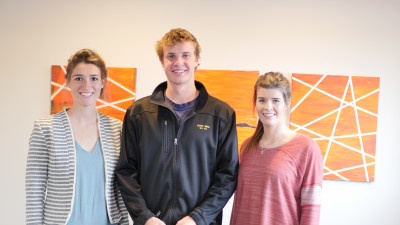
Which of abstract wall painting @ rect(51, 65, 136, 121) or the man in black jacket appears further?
abstract wall painting @ rect(51, 65, 136, 121)

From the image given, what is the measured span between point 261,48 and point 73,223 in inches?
85.5


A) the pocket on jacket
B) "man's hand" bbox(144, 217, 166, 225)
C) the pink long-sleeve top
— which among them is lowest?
"man's hand" bbox(144, 217, 166, 225)

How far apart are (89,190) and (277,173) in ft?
3.24

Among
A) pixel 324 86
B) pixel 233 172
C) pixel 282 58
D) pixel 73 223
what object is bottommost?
pixel 73 223

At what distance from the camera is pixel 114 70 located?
289 centimetres

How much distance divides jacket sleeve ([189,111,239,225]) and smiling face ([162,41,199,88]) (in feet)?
1.05

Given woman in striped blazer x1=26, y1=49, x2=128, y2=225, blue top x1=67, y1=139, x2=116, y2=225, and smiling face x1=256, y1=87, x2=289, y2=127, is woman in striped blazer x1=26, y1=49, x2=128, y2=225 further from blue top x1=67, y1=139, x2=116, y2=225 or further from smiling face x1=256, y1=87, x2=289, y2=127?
smiling face x1=256, y1=87, x2=289, y2=127

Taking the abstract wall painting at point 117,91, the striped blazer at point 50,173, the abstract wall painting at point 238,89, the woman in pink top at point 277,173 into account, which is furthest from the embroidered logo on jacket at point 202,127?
the abstract wall painting at point 117,91

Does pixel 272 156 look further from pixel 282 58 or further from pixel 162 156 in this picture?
pixel 282 58

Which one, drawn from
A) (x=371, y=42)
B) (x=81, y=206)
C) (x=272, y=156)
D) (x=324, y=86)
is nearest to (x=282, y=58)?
(x=324, y=86)

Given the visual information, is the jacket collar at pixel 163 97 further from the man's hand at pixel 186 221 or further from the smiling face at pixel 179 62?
the man's hand at pixel 186 221

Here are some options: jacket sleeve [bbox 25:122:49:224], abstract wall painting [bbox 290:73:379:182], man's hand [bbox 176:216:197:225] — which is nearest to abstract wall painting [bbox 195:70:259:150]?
abstract wall painting [bbox 290:73:379:182]

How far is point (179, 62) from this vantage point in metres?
1.58

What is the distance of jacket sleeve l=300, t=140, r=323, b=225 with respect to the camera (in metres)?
1.45
